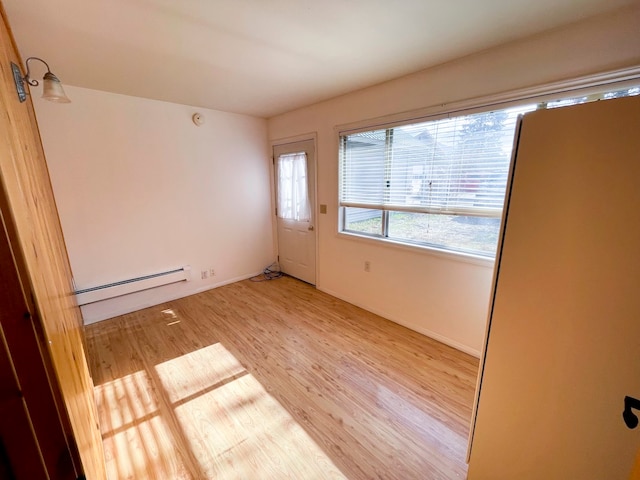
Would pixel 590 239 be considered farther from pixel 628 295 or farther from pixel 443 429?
pixel 443 429

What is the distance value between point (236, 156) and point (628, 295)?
3835 millimetres

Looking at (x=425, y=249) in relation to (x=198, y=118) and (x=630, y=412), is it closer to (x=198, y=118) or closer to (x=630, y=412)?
(x=630, y=412)

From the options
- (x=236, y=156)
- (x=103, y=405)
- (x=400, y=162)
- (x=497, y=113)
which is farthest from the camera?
(x=236, y=156)

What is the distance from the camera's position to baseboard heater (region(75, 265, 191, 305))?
106 inches

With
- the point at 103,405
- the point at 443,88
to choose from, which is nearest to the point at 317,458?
the point at 103,405

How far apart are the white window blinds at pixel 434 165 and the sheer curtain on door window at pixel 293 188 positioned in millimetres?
716

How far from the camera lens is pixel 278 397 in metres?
1.83

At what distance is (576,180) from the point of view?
81 centimetres

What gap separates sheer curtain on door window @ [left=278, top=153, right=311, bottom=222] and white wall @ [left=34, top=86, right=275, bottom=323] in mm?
346

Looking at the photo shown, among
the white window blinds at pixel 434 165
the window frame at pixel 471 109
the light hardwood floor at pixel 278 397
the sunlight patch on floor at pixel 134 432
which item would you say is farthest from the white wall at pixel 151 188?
the white window blinds at pixel 434 165

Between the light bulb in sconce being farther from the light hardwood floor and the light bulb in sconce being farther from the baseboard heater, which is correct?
the light hardwood floor

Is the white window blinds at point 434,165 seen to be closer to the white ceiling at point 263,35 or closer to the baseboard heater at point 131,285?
the white ceiling at point 263,35

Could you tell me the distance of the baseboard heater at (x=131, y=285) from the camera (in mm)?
2691

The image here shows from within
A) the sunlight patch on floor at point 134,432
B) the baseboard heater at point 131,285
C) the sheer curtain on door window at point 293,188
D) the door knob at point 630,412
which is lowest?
the sunlight patch on floor at point 134,432
